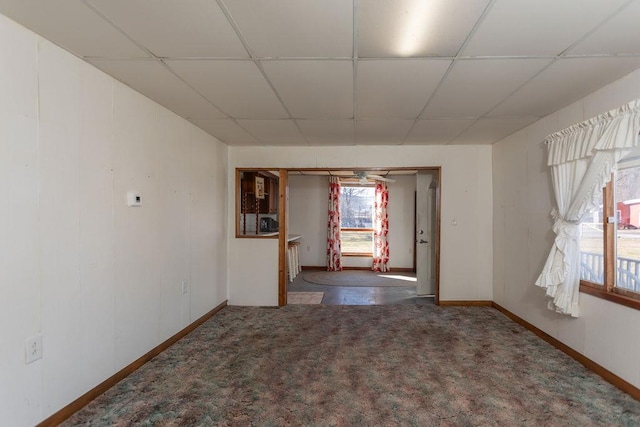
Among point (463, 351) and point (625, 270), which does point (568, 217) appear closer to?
point (625, 270)

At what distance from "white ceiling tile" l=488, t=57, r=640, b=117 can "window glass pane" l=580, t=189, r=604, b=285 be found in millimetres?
884

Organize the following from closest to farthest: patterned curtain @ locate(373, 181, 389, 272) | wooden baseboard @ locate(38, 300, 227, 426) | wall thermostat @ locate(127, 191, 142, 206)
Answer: wooden baseboard @ locate(38, 300, 227, 426)
wall thermostat @ locate(127, 191, 142, 206)
patterned curtain @ locate(373, 181, 389, 272)

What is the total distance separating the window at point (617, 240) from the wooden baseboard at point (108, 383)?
385cm

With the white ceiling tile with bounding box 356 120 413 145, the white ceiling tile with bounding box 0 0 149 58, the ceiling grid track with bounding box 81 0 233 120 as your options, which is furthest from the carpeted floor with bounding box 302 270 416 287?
the white ceiling tile with bounding box 0 0 149 58

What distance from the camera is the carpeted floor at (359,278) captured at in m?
6.29

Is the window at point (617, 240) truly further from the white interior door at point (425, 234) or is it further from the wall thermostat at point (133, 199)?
the wall thermostat at point (133, 199)

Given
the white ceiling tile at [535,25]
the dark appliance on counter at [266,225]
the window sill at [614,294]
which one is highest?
the white ceiling tile at [535,25]

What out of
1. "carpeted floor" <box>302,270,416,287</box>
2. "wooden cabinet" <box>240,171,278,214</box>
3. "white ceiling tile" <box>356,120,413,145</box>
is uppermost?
"white ceiling tile" <box>356,120,413,145</box>

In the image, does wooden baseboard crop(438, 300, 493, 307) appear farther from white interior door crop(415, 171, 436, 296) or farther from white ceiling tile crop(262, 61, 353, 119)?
white ceiling tile crop(262, 61, 353, 119)

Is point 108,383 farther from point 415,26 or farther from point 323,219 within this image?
point 323,219

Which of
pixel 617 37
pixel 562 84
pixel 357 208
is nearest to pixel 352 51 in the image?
pixel 617 37

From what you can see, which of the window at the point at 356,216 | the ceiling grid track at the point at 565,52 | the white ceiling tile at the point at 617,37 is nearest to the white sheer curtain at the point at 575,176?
the white ceiling tile at the point at 617,37

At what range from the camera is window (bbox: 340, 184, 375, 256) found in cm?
796

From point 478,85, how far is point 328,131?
1766 mm
